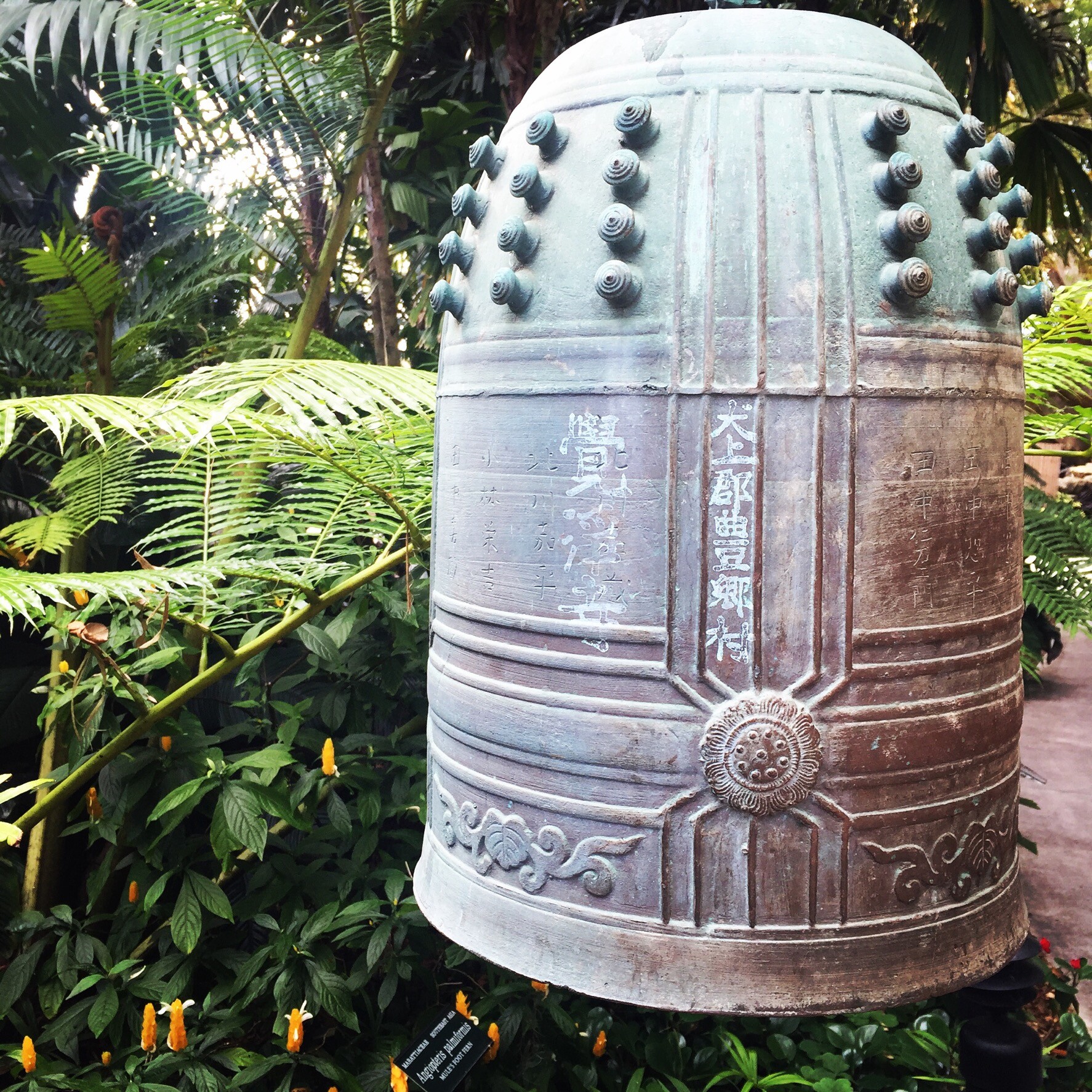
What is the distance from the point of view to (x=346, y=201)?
241cm

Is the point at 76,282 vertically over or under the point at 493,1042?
over

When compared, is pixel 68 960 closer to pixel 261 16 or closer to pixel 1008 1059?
pixel 1008 1059

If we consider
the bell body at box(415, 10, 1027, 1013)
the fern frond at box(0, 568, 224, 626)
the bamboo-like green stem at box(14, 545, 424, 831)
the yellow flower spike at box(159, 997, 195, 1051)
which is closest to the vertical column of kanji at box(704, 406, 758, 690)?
the bell body at box(415, 10, 1027, 1013)

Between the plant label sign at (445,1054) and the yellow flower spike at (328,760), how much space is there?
0.51m

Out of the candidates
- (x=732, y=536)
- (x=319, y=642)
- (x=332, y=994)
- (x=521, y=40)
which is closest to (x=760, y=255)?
(x=732, y=536)

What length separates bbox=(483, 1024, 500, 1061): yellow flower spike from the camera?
1.89m

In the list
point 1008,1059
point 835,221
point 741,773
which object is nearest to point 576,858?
point 741,773

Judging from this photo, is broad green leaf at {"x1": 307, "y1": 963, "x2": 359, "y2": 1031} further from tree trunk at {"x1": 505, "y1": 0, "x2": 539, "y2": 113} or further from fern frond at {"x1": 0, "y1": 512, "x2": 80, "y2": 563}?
tree trunk at {"x1": 505, "y1": 0, "x2": 539, "y2": 113}

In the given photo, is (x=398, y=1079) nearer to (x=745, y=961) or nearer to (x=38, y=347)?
(x=745, y=961)

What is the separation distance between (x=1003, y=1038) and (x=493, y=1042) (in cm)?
91

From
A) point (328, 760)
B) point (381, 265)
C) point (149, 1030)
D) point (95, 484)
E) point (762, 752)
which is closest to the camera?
point (762, 752)

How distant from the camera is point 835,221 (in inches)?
43.6

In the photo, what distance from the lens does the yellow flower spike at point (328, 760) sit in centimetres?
193

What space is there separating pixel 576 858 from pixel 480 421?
0.55 meters
